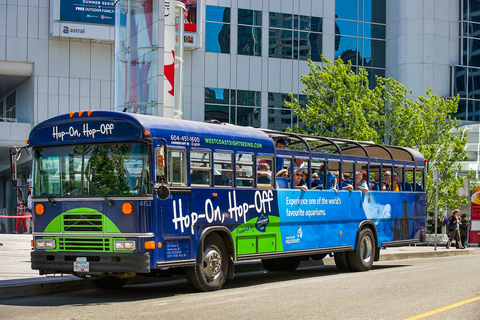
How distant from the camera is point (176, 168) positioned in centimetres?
1248

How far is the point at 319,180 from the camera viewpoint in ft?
53.9

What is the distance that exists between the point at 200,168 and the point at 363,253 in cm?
644

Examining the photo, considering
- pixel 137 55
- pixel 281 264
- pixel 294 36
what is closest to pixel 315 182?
pixel 281 264

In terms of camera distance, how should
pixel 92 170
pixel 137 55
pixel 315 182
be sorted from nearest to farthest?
pixel 92 170 < pixel 315 182 < pixel 137 55

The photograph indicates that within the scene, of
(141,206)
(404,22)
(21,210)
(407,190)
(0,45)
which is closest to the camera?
(141,206)

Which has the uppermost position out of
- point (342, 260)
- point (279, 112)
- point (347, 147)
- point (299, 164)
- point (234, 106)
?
point (234, 106)

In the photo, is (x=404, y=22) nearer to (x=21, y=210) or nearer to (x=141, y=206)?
(x=21, y=210)

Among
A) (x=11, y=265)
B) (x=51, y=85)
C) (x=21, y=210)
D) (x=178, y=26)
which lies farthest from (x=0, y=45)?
(x=11, y=265)

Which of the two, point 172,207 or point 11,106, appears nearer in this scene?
point 172,207

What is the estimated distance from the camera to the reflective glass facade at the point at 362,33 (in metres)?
46.3

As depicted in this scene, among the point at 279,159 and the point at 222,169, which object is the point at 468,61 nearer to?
the point at 279,159

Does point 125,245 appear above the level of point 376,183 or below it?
below

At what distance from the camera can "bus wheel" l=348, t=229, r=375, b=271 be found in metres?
17.6

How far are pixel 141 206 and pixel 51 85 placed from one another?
2899cm
